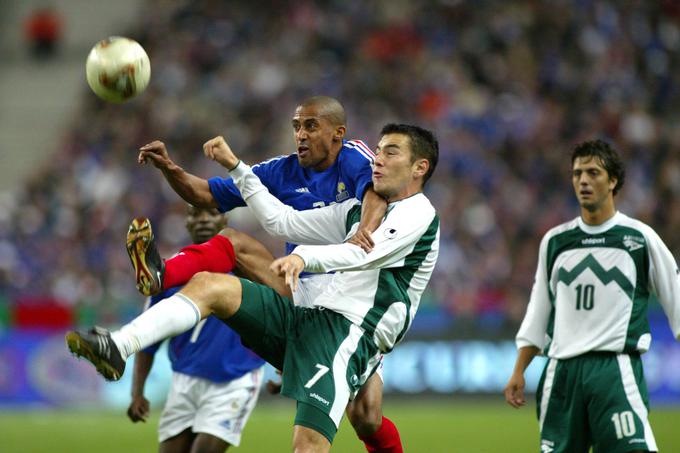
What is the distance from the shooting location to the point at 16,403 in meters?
16.2

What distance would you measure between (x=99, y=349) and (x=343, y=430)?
8.94 m

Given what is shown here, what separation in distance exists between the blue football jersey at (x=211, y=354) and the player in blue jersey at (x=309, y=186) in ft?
3.61

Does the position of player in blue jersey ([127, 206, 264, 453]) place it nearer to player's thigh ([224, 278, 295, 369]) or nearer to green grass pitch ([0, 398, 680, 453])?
player's thigh ([224, 278, 295, 369])

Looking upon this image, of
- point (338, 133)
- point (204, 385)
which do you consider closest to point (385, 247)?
point (338, 133)

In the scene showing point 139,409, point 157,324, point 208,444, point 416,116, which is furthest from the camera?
point 416,116

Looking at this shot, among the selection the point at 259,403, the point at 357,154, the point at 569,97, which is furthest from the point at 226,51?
the point at 357,154

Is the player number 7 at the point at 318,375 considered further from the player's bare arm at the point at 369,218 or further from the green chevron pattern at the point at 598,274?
the green chevron pattern at the point at 598,274

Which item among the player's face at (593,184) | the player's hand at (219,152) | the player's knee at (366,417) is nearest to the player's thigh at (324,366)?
the player's knee at (366,417)

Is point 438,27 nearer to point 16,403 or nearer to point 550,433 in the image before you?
point 16,403

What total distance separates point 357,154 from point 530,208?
11.8 meters

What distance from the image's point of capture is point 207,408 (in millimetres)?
7852

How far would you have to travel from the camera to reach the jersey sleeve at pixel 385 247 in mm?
5941

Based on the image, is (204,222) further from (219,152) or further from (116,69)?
(116,69)

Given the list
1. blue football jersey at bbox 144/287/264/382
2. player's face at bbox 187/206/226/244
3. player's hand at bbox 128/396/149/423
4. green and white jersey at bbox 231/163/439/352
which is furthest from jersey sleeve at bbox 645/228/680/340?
player's hand at bbox 128/396/149/423
